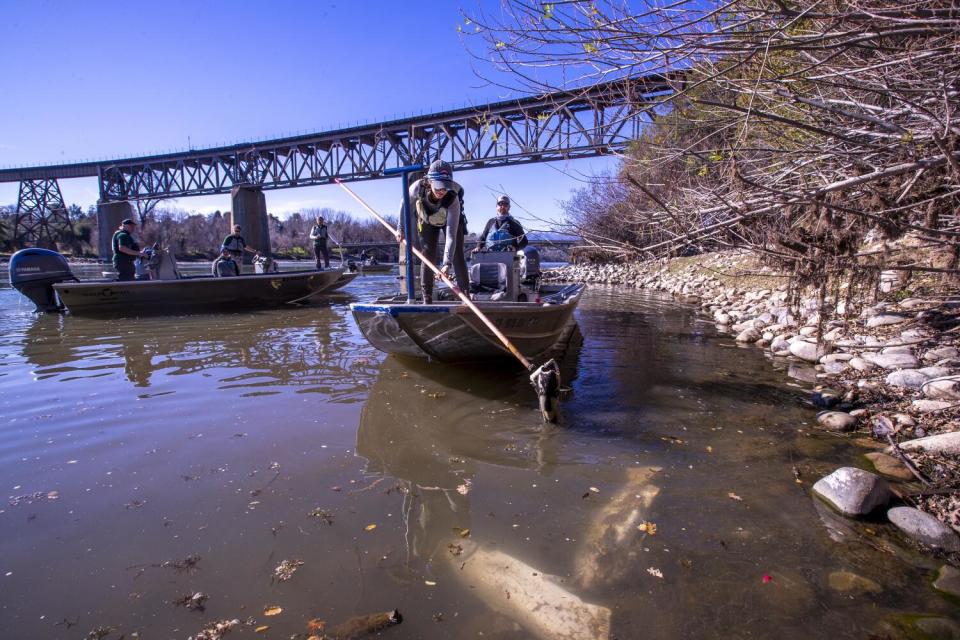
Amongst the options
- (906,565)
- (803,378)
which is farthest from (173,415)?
(803,378)

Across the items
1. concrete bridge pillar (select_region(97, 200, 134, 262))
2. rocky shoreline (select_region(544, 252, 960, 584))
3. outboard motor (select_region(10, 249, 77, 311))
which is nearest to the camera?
rocky shoreline (select_region(544, 252, 960, 584))

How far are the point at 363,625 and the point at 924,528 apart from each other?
2.91 metres

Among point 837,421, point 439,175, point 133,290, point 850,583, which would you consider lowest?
point 850,583

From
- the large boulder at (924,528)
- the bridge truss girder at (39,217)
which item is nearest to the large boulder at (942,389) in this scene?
the large boulder at (924,528)

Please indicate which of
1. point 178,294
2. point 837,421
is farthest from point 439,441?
point 178,294

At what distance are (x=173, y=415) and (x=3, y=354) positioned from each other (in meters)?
4.73

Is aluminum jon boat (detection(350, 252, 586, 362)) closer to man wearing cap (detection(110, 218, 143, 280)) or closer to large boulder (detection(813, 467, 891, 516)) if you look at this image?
large boulder (detection(813, 467, 891, 516))

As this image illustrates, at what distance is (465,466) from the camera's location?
3.33 metres

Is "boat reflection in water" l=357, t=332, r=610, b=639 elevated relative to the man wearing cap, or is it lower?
lower

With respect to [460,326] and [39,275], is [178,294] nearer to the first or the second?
A: [39,275]

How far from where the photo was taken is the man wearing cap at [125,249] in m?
10.7

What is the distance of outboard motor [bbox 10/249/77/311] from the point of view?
1045cm

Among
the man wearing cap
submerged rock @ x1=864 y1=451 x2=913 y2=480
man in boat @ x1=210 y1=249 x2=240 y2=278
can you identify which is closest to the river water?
submerged rock @ x1=864 y1=451 x2=913 y2=480

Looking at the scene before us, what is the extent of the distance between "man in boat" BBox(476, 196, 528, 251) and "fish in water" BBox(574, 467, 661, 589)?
4.39 metres
